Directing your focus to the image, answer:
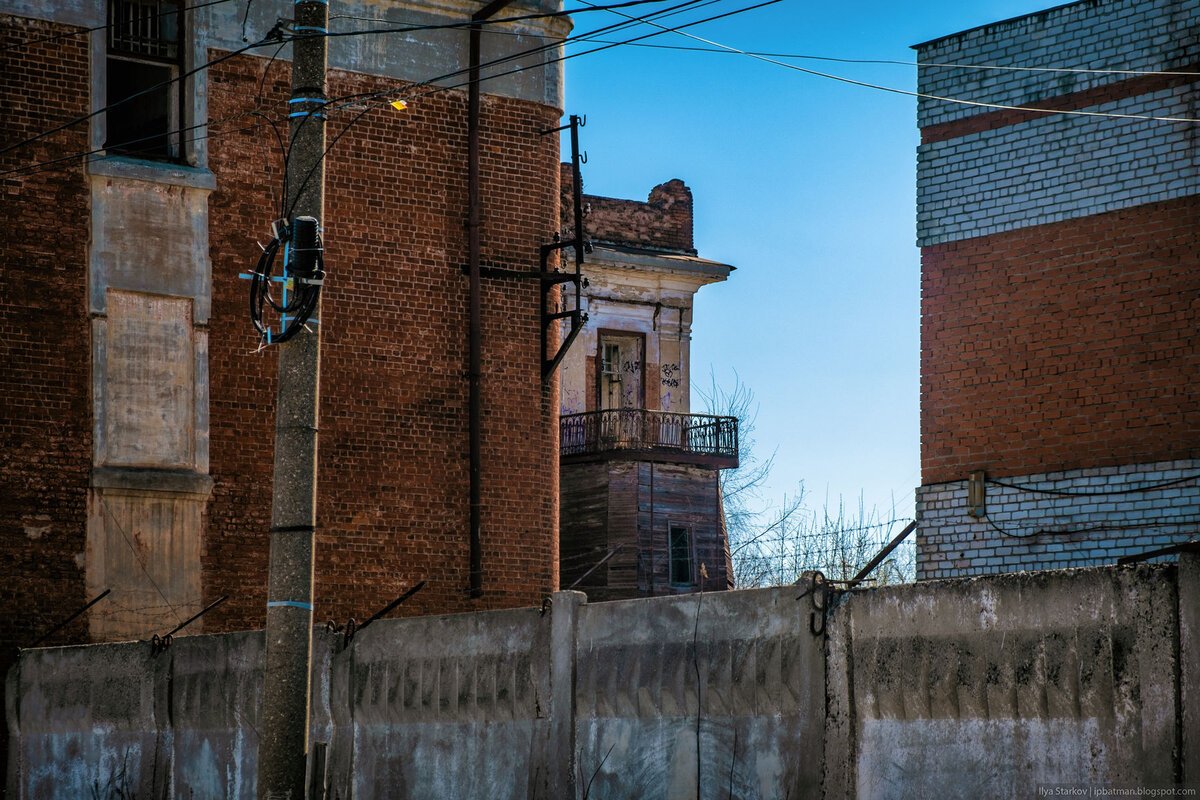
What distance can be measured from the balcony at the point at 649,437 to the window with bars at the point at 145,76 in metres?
16.4

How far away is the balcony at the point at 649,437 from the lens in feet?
110

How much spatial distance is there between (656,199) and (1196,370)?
23.7m

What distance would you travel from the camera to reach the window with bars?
17531 mm

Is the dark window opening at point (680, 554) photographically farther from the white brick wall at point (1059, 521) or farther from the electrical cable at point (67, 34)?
the electrical cable at point (67, 34)

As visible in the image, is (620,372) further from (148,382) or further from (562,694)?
(562,694)

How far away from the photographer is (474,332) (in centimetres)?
1864

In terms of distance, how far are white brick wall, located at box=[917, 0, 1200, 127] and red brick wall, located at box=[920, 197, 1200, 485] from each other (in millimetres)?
1349

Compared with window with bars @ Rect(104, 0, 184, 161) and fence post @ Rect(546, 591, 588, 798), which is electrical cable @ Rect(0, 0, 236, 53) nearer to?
window with bars @ Rect(104, 0, 184, 161)

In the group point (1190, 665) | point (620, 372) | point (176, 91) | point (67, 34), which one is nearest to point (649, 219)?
point (620, 372)

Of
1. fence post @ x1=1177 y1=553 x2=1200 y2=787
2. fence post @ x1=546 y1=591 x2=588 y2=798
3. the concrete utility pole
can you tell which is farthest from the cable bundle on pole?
fence post @ x1=1177 y1=553 x2=1200 y2=787

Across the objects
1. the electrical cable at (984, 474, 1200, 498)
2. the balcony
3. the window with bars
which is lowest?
the electrical cable at (984, 474, 1200, 498)

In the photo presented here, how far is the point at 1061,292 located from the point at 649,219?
22.3 meters

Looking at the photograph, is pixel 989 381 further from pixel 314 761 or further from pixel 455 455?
pixel 314 761

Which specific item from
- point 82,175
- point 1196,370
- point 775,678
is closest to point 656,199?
point 82,175
